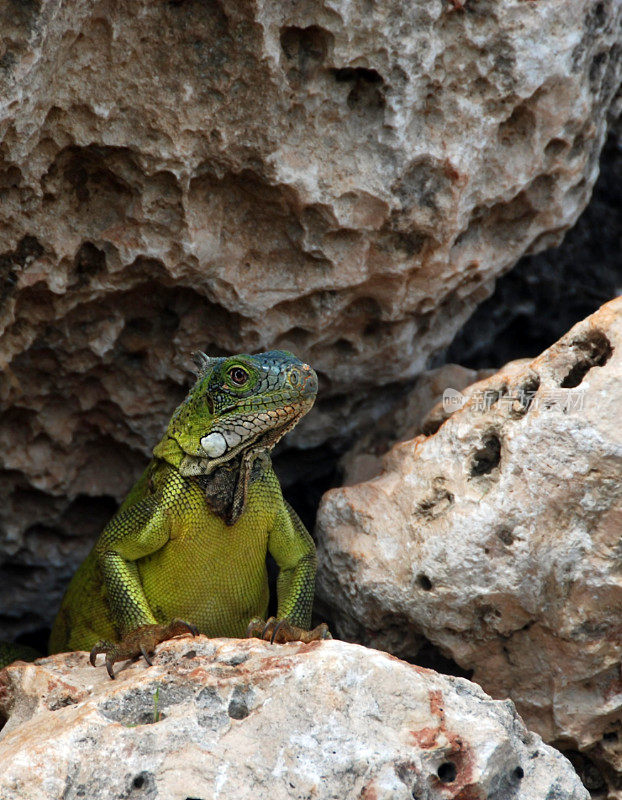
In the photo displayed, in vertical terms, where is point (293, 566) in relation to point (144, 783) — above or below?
above

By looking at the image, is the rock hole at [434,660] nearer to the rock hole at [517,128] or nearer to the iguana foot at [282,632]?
the iguana foot at [282,632]

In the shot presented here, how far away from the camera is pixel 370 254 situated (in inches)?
202

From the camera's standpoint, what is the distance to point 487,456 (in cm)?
452

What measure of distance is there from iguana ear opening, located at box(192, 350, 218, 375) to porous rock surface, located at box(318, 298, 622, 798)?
1.17 meters

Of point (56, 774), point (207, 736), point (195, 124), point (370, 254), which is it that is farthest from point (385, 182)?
point (56, 774)

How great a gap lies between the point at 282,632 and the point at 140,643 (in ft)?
2.21

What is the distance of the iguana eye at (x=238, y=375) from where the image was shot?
4543 millimetres

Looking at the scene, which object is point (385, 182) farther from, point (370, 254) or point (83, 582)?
point (83, 582)

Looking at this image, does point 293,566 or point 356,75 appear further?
point 293,566

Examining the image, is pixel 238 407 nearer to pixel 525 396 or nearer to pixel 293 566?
pixel 293 566

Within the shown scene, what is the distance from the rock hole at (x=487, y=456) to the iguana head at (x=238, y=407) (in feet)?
2.85

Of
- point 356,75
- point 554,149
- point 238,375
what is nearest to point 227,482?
point 238,375

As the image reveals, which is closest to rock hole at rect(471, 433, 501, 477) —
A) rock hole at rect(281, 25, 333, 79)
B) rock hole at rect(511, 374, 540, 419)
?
rock hole at rect(511, 374, 540, 419)

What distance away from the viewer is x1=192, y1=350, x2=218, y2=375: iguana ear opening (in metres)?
4.81
